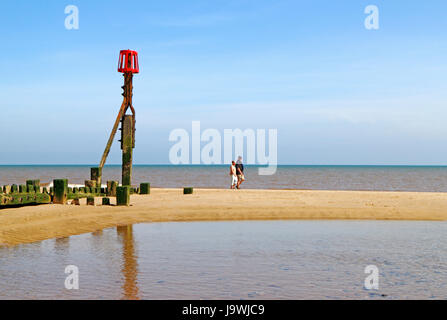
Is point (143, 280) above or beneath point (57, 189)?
beneath

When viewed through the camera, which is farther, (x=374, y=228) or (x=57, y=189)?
(x=57, y=189)

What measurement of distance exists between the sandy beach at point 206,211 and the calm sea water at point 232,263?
3.44ft

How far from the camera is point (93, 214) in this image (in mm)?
16719

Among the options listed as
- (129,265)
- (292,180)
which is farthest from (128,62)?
(292,180)

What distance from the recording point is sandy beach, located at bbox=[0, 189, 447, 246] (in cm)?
1444

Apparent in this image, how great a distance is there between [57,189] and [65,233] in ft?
14.3

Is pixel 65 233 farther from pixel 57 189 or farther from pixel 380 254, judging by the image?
pixel 380 254

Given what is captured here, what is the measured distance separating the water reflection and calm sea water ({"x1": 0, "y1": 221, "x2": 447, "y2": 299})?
2 centimetres

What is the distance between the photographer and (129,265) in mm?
10312

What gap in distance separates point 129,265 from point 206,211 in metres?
8.58

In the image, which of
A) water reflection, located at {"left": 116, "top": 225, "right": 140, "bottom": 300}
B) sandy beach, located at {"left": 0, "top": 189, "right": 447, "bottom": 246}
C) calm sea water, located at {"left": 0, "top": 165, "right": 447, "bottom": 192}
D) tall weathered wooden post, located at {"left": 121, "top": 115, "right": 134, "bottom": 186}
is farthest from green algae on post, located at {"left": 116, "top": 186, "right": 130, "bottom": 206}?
calm sea water, located at {"left": 0, "top": 165, "right": 447, "bottom": 192}

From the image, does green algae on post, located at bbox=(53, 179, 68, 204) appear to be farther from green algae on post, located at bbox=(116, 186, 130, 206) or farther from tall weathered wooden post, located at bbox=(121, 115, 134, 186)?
tall weathered wooden post, located at bbox=(121, 115, 134, 186)
